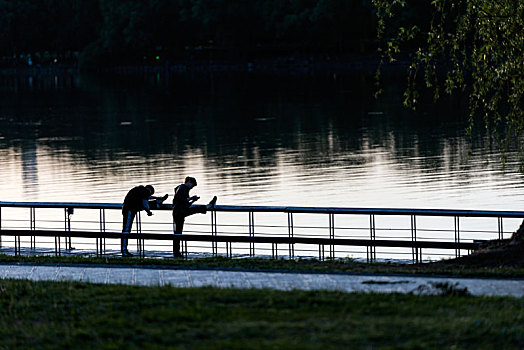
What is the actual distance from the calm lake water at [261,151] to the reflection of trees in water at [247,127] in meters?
0.10

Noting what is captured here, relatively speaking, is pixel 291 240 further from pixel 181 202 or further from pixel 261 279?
pixel 261 279

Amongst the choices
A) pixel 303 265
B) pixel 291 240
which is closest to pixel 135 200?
pixel 291 240

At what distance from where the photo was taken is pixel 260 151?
176 feet

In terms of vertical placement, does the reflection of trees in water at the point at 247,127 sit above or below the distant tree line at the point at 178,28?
below

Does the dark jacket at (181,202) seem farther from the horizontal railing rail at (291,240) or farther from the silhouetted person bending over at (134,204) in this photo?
the horizontal railing rail at (291,240)

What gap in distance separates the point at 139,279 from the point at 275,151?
37817 millimetres

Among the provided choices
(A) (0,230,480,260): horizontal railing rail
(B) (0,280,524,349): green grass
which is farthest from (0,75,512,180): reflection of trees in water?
(B) (0,280,524,349): green grass

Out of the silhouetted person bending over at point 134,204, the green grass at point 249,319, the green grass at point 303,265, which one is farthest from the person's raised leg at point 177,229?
the green grass at point 249,319

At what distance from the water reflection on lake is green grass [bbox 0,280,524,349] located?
15292mm

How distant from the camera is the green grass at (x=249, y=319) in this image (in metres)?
10.7

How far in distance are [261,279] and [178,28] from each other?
144436mm

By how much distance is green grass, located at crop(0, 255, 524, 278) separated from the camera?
15.9m

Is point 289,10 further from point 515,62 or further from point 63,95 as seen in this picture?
point 515,62

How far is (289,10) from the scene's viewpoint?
142m
